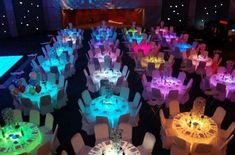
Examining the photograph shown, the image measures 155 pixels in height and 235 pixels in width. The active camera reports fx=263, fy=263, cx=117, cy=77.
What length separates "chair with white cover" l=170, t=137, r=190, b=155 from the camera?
529 cm

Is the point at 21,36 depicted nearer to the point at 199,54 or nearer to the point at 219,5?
the point at 199,54

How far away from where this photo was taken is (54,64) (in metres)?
9.82

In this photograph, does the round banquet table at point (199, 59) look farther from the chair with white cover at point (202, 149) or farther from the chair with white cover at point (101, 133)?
the chair with white cover at point (101, 133)

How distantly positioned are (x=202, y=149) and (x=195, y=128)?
0.62m

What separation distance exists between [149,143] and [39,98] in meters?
3.52

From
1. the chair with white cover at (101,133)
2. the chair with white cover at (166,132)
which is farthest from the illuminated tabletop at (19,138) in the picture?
the chair with white cover at (166,132)

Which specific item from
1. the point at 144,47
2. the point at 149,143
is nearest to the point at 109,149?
the point at 149,143

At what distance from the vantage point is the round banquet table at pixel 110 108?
6.32 meters

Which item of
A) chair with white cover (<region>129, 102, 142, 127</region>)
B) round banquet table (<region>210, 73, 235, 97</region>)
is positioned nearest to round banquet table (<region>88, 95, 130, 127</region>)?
chair with white cover (<region>129, 102, 142, 127</region>)

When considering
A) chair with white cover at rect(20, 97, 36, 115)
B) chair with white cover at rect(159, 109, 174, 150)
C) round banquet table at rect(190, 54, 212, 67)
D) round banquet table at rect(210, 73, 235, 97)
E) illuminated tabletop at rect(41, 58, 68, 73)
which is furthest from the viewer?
round banquet table at rect(190, 54, 212, 67)

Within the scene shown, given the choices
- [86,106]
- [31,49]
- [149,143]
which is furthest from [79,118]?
[31,49]

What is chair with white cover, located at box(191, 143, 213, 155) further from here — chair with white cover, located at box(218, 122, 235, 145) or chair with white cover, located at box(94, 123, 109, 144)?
chair with white cover, located at box(94, 123, 109, 144)

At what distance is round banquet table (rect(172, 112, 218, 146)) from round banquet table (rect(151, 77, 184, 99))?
1541mm

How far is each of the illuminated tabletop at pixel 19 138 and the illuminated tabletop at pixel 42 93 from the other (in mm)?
1541
